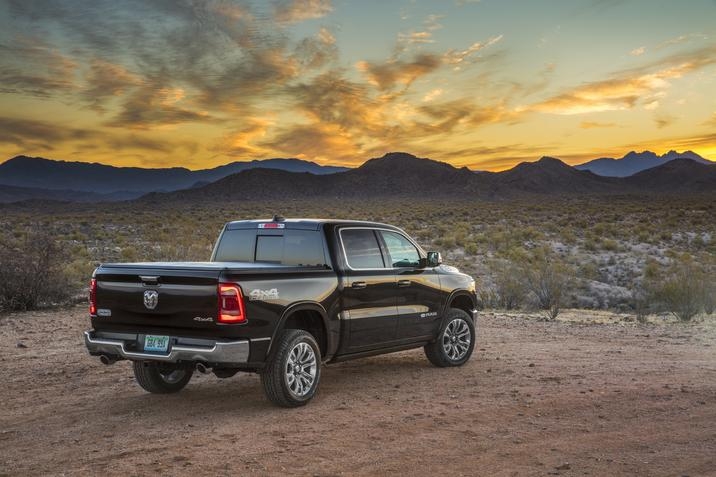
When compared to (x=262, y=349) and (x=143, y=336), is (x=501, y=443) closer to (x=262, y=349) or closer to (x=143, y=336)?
(x=262, y=349)

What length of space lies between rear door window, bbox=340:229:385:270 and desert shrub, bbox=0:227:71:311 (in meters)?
11.3

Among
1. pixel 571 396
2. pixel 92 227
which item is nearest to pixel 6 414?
pixel 571 396

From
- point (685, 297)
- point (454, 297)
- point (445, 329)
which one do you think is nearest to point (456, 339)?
point (445, 329)

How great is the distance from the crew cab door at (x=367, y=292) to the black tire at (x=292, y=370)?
0.75 m

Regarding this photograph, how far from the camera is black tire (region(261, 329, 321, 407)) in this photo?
318 inches

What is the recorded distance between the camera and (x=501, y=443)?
6949mm

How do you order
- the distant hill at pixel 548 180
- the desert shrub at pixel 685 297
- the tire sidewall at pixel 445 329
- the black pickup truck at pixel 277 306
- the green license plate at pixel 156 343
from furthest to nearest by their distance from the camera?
the distant hill at pixel 548 180
the desert shrub at pixel 685 297
the tire sidewall at pixel 445 329
the green license plate at pixel 156 343
the black pickup truck at pixel 277 306

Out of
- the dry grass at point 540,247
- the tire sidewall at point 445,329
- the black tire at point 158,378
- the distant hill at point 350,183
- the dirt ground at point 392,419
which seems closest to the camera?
the dirt ground at point 392,419

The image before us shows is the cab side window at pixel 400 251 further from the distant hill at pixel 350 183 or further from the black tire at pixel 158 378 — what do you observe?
the distant hill at pixel 350 183

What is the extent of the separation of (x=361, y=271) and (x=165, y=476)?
12.5 feet

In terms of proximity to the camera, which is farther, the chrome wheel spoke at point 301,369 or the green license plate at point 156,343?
the chrome wheel spoke at point 301,369

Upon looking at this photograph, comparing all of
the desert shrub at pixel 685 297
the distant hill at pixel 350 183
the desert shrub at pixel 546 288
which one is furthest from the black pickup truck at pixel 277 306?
the distant hill at pixel 350 183

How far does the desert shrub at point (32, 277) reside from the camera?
17844 mm

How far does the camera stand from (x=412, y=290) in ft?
33.1
